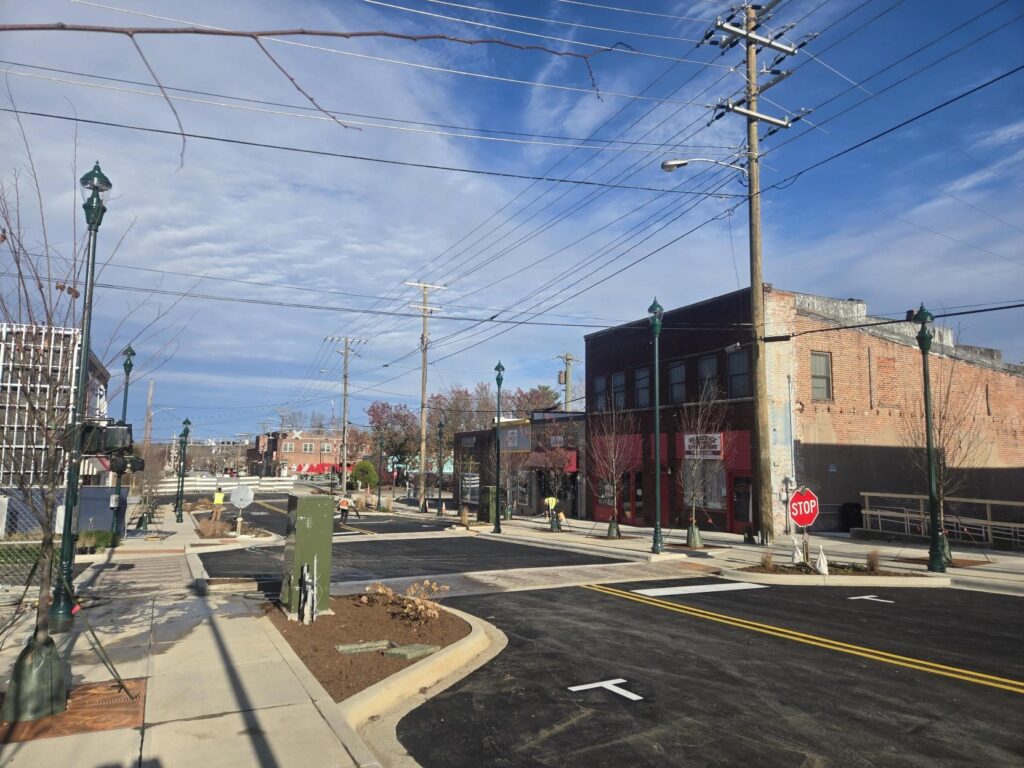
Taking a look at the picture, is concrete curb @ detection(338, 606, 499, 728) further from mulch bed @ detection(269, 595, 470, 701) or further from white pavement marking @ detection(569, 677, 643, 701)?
white pavement marking @ detection(569, 677, 643, 701)

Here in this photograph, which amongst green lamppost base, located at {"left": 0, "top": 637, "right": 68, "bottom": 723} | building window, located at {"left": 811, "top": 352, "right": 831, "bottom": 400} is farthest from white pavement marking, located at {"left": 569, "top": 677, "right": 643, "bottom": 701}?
building window, located at {"left": 811, "top": 352, "right": 831, "bottom": 400}

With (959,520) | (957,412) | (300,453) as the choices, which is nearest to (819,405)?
(957,412)

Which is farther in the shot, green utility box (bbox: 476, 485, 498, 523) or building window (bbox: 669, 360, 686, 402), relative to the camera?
green utility box (bbox: 476, 485, 498, 523)

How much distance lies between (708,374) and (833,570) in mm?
13975

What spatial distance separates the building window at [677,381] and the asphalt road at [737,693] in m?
18.8

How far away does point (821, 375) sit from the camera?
27312mm

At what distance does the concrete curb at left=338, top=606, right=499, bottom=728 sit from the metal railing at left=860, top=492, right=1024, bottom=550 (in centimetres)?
1536

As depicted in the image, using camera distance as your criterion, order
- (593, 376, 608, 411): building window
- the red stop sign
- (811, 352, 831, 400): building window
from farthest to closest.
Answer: (593, 376, 608, 411): building window → (811, 352, 831, 400): building window → the red stop sign

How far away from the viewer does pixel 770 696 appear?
707 centimetres

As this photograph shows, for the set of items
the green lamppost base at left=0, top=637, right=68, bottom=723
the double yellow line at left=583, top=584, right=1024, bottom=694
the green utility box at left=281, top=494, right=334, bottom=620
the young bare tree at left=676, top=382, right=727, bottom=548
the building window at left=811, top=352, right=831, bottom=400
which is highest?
the building window at left=811, top=352, right=831, bottom=400

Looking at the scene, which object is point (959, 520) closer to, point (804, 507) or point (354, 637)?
point (804, 507)

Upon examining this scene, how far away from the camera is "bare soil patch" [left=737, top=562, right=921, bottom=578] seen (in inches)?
609

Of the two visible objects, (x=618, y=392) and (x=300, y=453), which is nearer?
(x=618, y=392)

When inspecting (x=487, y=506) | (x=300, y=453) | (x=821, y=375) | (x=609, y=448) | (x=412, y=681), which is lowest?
(x=412, y=681)
